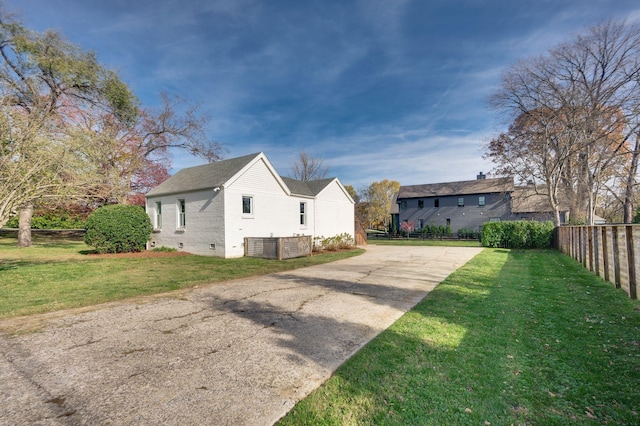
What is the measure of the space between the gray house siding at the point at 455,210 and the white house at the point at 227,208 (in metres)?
23.7

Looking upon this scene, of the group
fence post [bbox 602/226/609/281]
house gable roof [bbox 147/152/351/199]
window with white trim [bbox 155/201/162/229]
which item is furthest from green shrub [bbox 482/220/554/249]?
window with white trim [bbox 155/201/162/229]

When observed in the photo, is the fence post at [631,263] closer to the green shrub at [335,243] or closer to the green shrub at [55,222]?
the green shrub at [335,243]

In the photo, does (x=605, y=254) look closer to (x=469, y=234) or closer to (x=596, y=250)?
(x=596, y=250)

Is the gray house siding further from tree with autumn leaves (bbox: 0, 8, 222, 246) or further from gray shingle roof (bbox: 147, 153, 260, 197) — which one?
gray shingle roof (bbox: 147, 153, 260, 197)

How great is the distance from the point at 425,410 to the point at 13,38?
27285 mm

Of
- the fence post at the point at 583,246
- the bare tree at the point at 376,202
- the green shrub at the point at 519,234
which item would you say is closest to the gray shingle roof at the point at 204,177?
the fence post at the point at 583,246

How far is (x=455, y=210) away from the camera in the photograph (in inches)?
1463

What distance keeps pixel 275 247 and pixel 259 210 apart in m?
3.03

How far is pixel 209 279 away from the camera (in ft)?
27.5

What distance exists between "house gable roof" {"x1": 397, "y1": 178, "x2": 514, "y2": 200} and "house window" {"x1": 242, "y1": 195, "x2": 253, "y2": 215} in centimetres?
2961

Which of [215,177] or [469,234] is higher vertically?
[215,177]

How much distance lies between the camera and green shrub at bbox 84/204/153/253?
14398 millimetres

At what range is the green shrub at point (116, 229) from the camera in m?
14.4

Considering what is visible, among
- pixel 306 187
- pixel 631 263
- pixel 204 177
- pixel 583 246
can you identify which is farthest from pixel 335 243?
pixel 631 263
